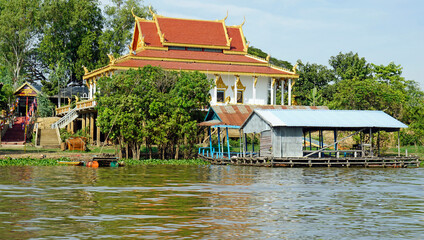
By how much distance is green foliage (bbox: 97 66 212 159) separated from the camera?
144 ft

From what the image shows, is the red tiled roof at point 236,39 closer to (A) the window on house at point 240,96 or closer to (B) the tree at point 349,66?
(A) the window on house at point 240,96

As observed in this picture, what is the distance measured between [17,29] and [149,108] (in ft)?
133

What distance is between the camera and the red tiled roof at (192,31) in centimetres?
6456

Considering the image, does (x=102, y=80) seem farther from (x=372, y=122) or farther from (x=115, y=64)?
(x=372, y=122)

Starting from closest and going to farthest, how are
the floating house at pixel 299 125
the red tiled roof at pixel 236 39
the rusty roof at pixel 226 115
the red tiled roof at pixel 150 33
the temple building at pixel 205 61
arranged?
the floating house at pixel 299 125
the rusty roof at pixel 226 115
the temple building at pixel 205 61
the red tiled roof at pixel 150 33
the red tiled roof at pixel 236 39

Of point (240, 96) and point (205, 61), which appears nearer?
point (205, 61)

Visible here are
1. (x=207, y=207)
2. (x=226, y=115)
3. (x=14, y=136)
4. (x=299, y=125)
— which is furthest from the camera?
(x=14, y=136)

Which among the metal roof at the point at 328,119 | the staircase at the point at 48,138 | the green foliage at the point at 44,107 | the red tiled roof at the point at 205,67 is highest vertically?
the red tiled roof at the point at 205,67

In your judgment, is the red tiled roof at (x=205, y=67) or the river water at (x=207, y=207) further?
the red tiled roof at (x=205, y=67)

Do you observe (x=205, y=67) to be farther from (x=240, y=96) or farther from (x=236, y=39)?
(x=236, y=39)

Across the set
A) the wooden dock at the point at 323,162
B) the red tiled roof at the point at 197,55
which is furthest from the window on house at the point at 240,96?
the wooden dock at the point at 323,162

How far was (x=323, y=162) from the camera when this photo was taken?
40.3m

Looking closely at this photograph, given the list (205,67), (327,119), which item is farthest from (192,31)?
(327,119)

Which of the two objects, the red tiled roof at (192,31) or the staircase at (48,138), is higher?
the red tiled roof at (192,31)
